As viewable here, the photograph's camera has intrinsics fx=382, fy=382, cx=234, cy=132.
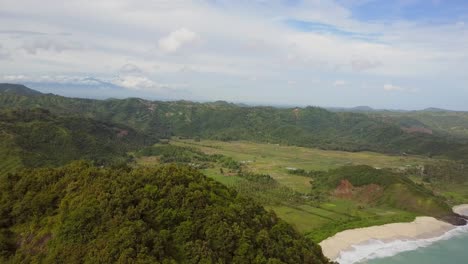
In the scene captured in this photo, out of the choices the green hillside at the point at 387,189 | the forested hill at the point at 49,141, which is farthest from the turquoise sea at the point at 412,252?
the forested hill at the point at 49,141

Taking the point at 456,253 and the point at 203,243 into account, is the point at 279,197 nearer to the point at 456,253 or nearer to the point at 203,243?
the point at 456,253

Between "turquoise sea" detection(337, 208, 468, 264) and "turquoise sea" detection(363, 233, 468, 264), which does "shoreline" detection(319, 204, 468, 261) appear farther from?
"turquoise sea" detection(363, 233, 468, 264)

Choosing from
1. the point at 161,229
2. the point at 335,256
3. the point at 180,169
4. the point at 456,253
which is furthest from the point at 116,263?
the point at 456,253

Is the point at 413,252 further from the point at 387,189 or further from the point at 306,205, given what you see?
the point at 387,189

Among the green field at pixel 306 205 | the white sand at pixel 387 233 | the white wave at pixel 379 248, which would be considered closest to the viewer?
the white wave at pixel 379 248

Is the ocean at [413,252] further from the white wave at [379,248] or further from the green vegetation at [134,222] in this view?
the green vegetation at [134,222]

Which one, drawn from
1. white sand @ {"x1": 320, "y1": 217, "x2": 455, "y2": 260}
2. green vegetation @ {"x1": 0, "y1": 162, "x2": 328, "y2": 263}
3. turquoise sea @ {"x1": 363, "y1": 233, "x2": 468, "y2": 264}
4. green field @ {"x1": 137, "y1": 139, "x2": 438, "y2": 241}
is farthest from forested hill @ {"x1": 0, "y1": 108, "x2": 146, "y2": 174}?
turquoise sea @ {"x1": 363, "y1": 233, "x2": 468, "y2": 264}
